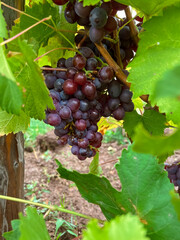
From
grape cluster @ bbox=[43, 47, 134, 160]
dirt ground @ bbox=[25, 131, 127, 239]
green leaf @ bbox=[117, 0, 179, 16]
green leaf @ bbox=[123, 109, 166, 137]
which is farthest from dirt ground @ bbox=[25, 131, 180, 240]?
green leaf @ bbox=[117, 0, 179, 16]

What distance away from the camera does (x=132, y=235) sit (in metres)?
0.29

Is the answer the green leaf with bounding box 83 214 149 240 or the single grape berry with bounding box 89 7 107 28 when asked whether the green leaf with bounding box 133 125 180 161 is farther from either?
the single grape berry with bounding box 89 7 107 28

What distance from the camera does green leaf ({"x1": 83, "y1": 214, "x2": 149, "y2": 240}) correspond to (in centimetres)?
29

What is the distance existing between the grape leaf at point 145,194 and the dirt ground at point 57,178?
1.19 m

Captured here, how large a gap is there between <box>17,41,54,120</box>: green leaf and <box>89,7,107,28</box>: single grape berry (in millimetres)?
159

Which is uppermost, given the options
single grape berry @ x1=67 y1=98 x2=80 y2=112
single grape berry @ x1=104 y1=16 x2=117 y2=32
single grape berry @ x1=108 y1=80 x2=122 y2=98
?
single grape berry @ x1=104 y1=16 x2=117 y2=32

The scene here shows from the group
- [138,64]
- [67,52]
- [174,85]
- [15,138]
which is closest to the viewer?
[174,85]

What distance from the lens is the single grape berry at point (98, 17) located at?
2.00 ft

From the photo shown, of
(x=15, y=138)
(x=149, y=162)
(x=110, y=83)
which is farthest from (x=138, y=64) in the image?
(x=15, y=138)

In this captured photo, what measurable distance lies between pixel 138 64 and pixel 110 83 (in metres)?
0.13

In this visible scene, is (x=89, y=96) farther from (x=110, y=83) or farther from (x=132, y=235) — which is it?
(x=132, y=235)

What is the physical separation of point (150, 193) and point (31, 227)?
21 centimetres

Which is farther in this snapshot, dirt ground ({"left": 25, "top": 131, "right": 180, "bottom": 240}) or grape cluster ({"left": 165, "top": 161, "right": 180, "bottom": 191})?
dirt ground ({"left": 25, "top": 131, "right": 180, "bottom": 240})

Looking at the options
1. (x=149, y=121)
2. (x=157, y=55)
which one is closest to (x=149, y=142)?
(x=157, y=55)
